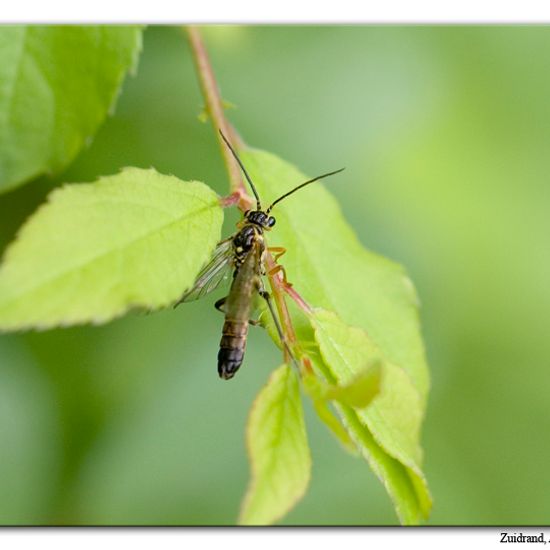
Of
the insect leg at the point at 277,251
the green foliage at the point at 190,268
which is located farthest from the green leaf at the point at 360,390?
the insect leg at the point at 277,251

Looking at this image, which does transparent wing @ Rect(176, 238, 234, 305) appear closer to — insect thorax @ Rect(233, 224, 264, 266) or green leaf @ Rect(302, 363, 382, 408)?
insect thorax @ Rect(233, 224, 264, 266)

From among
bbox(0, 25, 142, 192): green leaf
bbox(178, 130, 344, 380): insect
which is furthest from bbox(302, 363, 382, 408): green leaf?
bbox(0, 25, 142, 192): green leaf

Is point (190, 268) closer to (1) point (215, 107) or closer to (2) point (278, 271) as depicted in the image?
(2) point (278, 271)

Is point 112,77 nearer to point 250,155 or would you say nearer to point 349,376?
point 250,155
